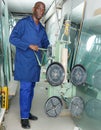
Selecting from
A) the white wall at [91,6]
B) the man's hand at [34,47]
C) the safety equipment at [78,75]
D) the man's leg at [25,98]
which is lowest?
the man's leg at [25,98]

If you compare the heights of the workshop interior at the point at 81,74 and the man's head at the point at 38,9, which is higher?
the man's head at the point at 38,9

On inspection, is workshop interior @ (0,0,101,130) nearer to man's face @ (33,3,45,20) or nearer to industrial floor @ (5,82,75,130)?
industrial floor @ (5,82,75,130)

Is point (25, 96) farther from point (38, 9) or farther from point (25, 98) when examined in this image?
point (38, 9)

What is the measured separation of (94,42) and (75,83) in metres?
0.46

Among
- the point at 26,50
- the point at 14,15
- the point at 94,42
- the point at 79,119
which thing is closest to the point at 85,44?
the point at 94,42

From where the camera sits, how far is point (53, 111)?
85.3 inches

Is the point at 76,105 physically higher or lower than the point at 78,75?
lower

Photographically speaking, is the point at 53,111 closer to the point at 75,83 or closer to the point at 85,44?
the point at 75,83

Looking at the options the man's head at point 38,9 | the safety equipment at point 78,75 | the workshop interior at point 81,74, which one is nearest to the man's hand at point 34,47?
the workshop interior at point 81,74

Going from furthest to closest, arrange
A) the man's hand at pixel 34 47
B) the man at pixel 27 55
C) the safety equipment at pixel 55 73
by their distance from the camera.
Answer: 1. the man at pixel 27 55
2. the man's hand at pixel 34 47
3. the safety equipment at pixel 55 73

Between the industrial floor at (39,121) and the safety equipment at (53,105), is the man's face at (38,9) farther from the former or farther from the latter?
the industrial floor at (39,121)

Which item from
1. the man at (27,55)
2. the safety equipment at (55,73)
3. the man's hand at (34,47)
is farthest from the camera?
the man at (27,55)

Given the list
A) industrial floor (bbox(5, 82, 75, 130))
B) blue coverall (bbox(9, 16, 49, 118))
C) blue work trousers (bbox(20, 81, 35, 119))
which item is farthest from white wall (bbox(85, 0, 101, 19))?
industrial floor (bbox(5, 82, 75, 130))

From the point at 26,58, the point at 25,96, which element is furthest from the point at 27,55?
the point at 25,96
